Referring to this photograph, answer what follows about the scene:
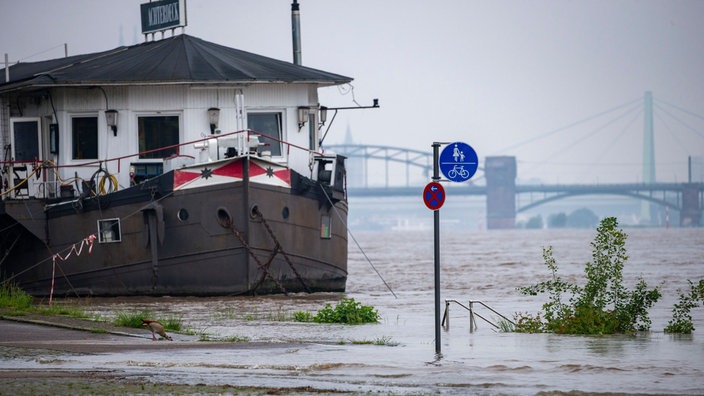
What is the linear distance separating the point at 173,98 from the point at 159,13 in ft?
15.7

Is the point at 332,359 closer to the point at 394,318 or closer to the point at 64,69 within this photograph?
the point at 394,318

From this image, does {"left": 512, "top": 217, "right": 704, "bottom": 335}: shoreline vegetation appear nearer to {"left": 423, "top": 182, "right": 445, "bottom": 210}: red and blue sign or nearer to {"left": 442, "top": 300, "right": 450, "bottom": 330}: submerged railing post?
{"left": 442, "top": 300, "right": 450, "bottom": 330}: submerged railing post

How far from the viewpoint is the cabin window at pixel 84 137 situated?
30.1 meters

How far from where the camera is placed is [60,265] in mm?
29375

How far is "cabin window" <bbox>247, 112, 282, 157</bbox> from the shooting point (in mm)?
30203

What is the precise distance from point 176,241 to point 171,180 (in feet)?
4.56

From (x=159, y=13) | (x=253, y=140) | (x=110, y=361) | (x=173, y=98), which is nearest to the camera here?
(x=110, y=361)

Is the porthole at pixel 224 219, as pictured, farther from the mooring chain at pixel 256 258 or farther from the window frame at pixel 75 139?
the window frame at pixel 75 139

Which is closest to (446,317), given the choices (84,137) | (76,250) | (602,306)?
(602,306)

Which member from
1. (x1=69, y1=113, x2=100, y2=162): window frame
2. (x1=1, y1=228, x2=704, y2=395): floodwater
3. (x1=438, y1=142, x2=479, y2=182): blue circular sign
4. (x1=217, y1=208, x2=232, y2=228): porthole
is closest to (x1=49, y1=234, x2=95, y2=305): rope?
(x1=1, y1=228, x2=704, y2=395): floodwater

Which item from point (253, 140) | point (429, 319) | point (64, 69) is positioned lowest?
point (429, 319)

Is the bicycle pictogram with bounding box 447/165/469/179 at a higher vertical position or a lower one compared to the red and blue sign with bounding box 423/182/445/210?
higher

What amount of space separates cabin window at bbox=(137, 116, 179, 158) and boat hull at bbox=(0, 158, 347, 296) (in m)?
1.92

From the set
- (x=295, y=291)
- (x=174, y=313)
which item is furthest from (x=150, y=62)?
(x=174, y=313)
